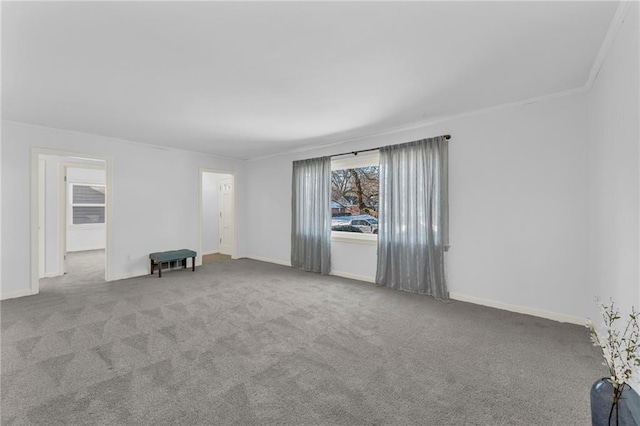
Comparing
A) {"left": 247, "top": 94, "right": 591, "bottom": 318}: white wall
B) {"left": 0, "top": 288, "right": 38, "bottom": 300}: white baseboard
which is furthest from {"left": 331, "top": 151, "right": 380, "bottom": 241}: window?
{"left": 0, "top": 288, "right": 38, "bottom": 300}: white baseboard

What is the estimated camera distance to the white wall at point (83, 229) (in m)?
7.81

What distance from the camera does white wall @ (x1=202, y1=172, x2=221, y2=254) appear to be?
7734mm

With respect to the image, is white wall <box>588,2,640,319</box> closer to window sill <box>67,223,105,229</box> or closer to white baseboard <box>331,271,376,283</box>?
white baseboard <box>331,271,376,283</box>

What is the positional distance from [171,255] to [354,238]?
3457 millimetres

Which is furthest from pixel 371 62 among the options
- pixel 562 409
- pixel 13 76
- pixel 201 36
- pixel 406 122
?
pixel 13 76

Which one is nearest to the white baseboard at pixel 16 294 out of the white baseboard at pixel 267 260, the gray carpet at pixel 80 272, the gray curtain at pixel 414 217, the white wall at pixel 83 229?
the gray carpet at pixel 80 272

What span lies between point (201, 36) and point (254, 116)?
169 centimetres

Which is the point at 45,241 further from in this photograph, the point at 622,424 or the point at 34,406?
the point at 622,424

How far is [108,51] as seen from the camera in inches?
83.8

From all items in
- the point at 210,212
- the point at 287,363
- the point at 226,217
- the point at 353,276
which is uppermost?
the point at 210,212

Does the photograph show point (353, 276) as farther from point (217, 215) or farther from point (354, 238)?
point (217, 215)

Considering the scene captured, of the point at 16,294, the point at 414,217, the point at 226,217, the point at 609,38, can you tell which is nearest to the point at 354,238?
the point at 414,217

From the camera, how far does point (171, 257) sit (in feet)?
16.8

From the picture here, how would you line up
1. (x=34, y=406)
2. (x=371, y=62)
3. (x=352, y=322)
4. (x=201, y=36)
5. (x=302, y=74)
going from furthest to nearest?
1. (x=352, y=322)
2. (x=302, y=74)
3. (x=371, y=62)
4. (x=201, y=36)
5. (x=34, y=406)
